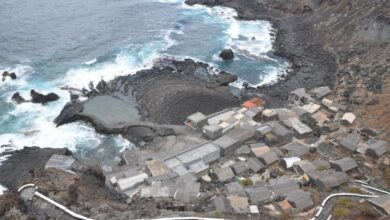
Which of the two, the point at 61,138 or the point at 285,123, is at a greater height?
the point at 285,123

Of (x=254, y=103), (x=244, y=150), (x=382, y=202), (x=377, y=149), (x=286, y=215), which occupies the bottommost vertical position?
(x=254, y=103)

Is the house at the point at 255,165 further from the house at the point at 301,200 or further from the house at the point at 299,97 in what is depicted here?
the house at the point at 299,97

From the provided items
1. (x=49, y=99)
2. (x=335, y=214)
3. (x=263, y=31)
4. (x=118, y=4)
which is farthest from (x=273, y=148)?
(x=118, y=4)

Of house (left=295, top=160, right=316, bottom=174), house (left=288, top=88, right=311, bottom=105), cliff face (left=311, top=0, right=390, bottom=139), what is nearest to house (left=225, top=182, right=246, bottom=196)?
house (left=295, top=160, right=316, bottom=174)

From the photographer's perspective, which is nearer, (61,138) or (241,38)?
(61,138)

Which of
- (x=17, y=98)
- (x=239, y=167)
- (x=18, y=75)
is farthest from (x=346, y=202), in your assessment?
(x=18, y=75)

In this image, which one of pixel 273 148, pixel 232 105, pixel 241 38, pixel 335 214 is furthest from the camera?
pixel 241 38

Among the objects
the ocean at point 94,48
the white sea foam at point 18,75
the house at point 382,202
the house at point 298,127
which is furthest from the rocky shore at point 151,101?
the house at point 382,202

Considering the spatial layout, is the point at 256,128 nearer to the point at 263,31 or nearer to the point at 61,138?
the point at 61,138

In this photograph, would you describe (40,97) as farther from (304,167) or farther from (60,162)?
(304,167)
